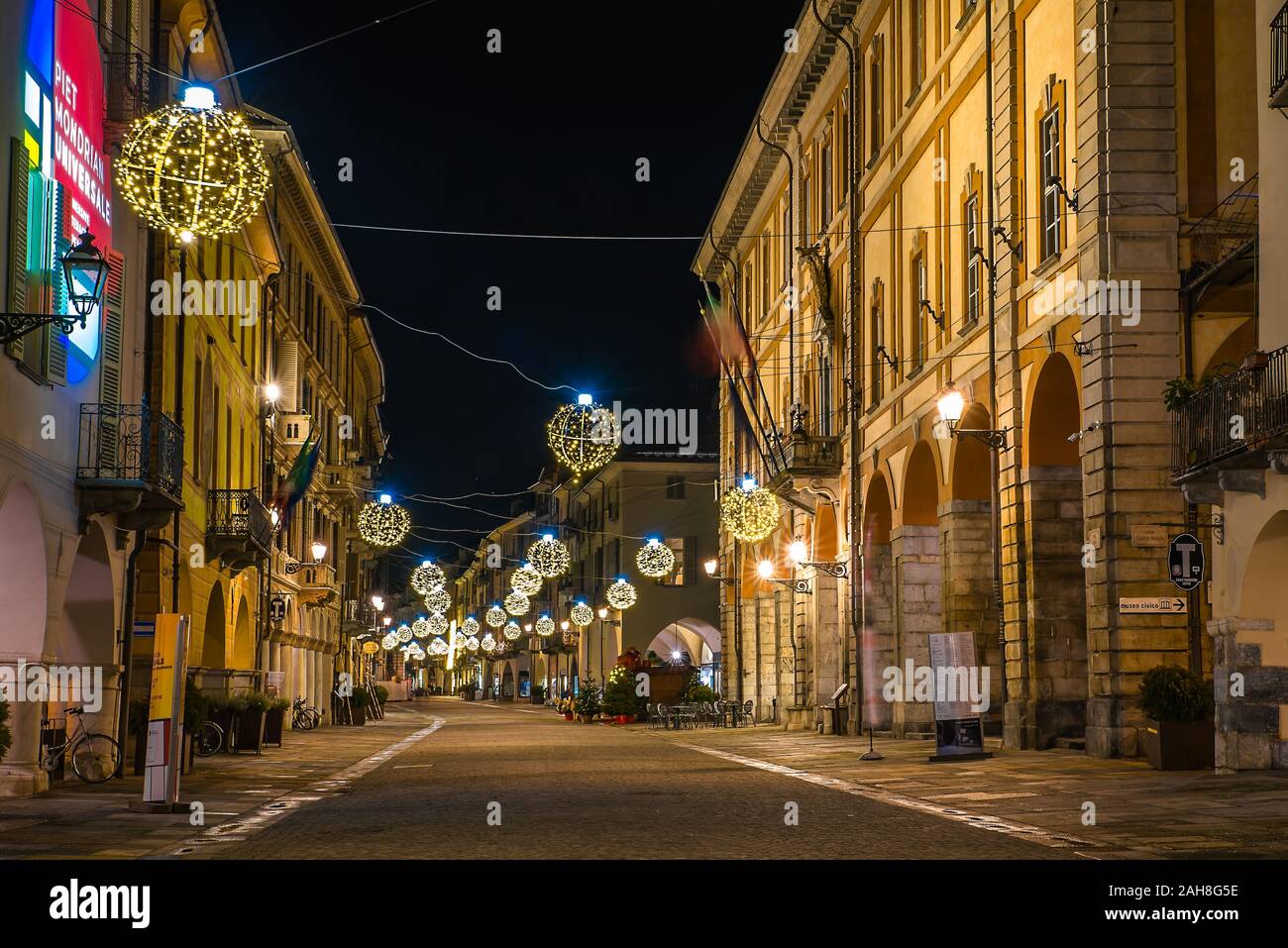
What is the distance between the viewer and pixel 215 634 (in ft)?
117

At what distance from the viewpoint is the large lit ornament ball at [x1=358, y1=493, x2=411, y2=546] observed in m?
47.9

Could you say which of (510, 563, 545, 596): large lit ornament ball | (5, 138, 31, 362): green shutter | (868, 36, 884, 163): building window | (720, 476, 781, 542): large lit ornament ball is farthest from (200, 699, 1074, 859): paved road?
(510, 563, 545, 596): large lit ornament ball

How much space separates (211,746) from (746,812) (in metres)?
15.0

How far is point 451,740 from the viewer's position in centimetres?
3922

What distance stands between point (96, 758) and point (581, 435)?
10167mm

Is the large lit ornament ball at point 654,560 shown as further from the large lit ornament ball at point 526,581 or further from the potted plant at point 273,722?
the potted plant at point 273,722

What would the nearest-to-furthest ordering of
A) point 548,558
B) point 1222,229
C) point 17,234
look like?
point 17,234
point 1222,229
point 548,558

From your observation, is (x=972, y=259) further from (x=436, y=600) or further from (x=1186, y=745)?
(x=436, y=600)

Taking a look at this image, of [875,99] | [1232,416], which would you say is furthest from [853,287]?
[1232,416]

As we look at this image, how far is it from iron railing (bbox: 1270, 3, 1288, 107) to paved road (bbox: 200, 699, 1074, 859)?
870 centimetres

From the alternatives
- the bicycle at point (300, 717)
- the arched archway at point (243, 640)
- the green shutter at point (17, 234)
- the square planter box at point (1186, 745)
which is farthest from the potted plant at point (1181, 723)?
the bicycle at point (300, 717)

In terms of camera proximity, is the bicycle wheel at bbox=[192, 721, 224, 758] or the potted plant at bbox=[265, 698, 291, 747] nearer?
the bicycle wheel at bbox=[192, 721, 224, 758]

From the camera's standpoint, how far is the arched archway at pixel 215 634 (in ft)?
115

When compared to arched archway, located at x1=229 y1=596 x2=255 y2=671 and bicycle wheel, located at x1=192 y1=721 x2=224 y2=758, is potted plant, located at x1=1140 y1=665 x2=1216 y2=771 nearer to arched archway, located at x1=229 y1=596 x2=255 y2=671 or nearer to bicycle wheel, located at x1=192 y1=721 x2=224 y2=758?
bicycle wheel, located at x1=192 y1=721 x2=224 y2=758
